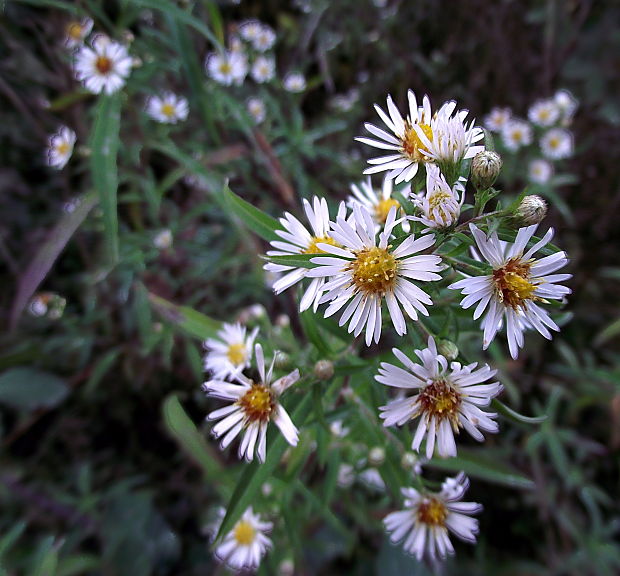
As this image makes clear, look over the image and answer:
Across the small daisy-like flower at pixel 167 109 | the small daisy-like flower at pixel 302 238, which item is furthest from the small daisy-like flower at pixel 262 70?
the small daisy-like flower at pixel 302 238

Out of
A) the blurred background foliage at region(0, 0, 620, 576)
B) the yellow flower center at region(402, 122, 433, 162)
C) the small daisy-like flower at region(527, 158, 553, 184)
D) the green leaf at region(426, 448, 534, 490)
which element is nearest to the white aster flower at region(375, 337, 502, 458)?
the yellow flower center at region(402, 122, 433, 162)

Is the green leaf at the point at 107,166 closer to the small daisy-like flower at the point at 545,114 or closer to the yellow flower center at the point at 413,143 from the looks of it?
the yellow flower center at the point at 413,143

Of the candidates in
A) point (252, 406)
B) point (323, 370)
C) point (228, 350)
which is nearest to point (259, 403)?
point (252, 406)

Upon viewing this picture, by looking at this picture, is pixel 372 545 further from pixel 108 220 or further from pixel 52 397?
pixel 108 220

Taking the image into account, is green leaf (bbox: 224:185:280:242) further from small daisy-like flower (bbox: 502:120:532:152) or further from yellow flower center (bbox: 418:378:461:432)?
small daisy-like flower (bbox: 502:120:532:152)

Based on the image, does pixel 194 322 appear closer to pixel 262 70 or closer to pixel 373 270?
pixel 373 270

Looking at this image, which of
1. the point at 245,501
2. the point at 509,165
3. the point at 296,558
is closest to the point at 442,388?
the point at 245,501
